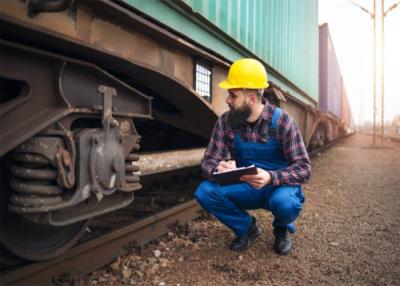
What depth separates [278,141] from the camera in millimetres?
2979

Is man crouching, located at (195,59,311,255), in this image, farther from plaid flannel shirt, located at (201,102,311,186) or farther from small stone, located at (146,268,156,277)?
small stone, located at (146,268,156,277)

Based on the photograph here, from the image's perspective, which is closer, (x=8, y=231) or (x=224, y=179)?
(x=8, y=231)

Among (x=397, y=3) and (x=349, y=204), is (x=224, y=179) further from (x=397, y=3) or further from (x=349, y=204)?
(x=397, y=3)

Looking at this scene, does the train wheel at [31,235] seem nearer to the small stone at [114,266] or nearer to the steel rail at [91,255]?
the steel rail at [91,255]

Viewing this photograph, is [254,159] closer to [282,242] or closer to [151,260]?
[282,242]

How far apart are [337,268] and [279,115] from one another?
1.17 meters

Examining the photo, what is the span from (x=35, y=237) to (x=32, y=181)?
1.53ft

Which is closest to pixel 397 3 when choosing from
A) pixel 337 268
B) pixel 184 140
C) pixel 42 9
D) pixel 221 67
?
pixel 184 140

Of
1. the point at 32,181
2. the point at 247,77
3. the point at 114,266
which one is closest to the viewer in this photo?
the point at 32,181

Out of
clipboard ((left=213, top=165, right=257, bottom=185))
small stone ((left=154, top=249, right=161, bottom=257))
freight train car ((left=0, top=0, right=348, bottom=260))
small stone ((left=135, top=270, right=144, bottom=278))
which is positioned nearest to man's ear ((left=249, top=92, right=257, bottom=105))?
freight train car ((left=0, top=0, right=348, bottom=260))

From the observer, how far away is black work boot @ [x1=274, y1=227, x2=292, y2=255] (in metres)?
3.04

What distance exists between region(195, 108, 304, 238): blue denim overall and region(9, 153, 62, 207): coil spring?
140 centimetres

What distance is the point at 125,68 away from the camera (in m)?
2.59

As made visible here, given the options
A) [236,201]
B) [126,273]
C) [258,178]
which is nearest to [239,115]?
[258,178]
